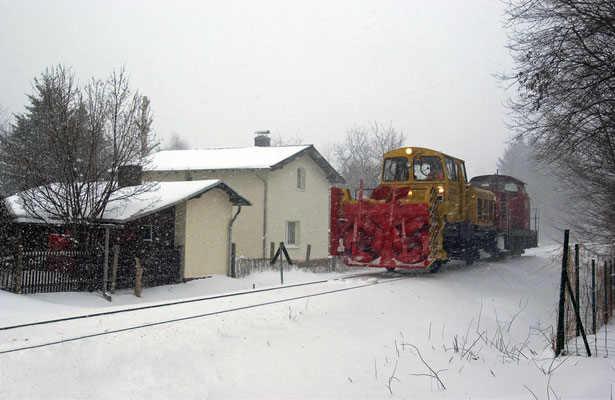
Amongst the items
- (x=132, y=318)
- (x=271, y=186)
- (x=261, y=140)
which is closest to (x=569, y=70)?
(x=132, y=318)

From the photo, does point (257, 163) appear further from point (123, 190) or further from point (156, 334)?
point (156, 334)

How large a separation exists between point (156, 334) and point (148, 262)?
35.1 ft

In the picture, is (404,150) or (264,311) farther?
(404,150)

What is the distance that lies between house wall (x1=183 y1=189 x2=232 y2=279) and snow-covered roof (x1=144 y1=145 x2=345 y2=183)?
16.7ft

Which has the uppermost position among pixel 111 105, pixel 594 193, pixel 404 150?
pixel 111 105

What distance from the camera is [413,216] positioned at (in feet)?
42.2

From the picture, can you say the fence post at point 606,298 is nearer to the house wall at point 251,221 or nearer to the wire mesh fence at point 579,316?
the wire mesh fence at point 579,316

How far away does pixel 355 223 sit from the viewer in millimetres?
13477

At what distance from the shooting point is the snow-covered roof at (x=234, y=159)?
25531mm

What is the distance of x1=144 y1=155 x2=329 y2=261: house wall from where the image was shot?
25.5 meters

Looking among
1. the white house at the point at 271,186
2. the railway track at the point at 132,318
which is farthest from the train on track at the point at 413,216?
the white house at the point at 271,186

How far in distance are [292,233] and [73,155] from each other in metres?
14.2

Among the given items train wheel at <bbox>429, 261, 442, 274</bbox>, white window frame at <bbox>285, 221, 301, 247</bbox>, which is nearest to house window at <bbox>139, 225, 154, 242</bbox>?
train wheel at <bbox>429, 261, 442, 274</bbox>

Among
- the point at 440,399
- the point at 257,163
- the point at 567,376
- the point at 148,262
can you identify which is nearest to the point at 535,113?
the point at 567,376
